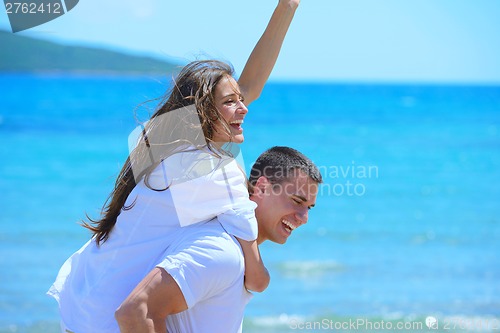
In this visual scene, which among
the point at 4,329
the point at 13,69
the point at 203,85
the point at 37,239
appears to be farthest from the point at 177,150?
the point at 13,69

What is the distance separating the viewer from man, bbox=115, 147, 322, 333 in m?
2.61

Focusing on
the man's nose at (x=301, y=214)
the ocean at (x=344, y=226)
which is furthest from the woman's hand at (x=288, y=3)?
the man's nose at (x=301, y=214)

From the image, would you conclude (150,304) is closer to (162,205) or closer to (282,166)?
(162,205)

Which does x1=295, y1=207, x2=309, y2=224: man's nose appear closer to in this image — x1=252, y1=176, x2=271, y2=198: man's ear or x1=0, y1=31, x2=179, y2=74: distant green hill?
x1=252, y1=176, x2=271, y2=198: man's ear

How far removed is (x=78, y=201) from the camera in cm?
1435

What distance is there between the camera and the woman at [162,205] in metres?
2.78

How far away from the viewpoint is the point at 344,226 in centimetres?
1266

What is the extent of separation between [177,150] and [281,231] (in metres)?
0.58

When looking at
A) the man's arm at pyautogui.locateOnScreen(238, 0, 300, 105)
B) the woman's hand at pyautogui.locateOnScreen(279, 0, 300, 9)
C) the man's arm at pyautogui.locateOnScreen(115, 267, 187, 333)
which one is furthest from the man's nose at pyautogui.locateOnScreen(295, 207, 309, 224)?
the woman's hand at pyautogui.locateOnScreen(279, 0, 300, 9)

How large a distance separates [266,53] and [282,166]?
0.64 metres

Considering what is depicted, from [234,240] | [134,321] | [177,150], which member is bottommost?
[134,321]

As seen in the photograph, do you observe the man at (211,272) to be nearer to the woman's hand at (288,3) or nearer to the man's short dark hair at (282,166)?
the man's short dark hair at (282,166)

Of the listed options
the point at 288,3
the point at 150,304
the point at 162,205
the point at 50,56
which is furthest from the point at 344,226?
the point at 50,56

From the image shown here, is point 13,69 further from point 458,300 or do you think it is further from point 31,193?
point 458,300
